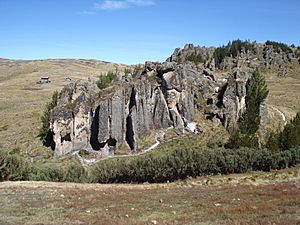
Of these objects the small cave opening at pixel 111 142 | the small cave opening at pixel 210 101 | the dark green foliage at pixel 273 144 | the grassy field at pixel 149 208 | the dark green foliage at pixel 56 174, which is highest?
the small cave opening at pixel 210 101

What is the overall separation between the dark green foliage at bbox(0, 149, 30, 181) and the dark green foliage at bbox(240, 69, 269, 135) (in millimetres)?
40816

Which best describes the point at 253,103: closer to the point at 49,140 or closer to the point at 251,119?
the point at 251,119

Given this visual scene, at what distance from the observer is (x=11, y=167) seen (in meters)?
56.2

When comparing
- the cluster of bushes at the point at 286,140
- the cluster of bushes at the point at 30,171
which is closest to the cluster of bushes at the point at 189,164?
the cluster of bushes at the point at 30,171

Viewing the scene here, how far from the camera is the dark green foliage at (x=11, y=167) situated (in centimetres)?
5503

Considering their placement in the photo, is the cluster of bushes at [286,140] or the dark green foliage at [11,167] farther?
the cluster of bushes at [286,140]

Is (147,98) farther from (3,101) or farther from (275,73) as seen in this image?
(275,73)

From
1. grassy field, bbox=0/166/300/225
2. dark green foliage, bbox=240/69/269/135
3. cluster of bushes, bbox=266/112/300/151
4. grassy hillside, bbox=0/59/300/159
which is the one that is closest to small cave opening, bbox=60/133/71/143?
grassy hillside, bbox=0/59/300/159

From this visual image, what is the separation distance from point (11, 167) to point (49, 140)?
118 feet

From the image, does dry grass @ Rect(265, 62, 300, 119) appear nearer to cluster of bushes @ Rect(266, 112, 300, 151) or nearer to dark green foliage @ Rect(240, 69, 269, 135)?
dark green foliage @ Rect(240, 69, 269, 135)

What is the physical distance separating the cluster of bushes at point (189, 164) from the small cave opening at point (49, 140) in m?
28.9

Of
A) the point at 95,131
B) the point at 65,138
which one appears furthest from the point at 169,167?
the point at 65,138

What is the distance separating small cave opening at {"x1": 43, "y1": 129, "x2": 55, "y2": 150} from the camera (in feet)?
294

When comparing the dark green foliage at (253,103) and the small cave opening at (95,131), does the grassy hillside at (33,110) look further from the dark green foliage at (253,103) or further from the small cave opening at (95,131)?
the small cave opening at (95,131)
